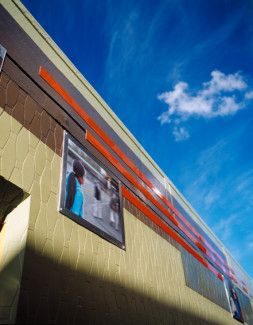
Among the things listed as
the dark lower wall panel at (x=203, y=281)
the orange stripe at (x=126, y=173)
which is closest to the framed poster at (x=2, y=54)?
the orange stripe at (x=126, y=173)

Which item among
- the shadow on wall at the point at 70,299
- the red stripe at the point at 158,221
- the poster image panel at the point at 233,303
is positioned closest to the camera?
the shadow on wall at the point at 70,299

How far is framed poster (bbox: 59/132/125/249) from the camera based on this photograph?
248cm

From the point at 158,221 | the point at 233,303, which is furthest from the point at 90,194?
the point at 233,303

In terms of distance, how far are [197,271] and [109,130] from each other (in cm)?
331

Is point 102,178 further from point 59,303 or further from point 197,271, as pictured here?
point 197,271

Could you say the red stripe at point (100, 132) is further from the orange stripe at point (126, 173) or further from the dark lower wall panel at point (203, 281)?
the dark lower wall panel at point (203, 281)

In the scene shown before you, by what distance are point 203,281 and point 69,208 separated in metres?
4.13

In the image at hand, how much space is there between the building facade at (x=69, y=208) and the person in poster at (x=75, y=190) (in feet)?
0.03

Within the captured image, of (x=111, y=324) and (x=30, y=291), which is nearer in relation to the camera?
(x=30, y=291)

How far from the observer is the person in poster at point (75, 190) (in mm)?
2441

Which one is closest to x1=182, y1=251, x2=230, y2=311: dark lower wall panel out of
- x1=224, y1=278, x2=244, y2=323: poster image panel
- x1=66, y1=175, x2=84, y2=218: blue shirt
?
x1=224, y1=278, x2=244, y2=323: poster image panel

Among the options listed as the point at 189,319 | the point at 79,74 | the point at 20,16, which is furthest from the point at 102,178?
the point at 189,319

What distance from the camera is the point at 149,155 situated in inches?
196

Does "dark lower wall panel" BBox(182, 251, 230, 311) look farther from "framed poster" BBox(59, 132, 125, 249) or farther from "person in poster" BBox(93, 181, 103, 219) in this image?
"person in poster" BBox(93, 181, 103, 219)
